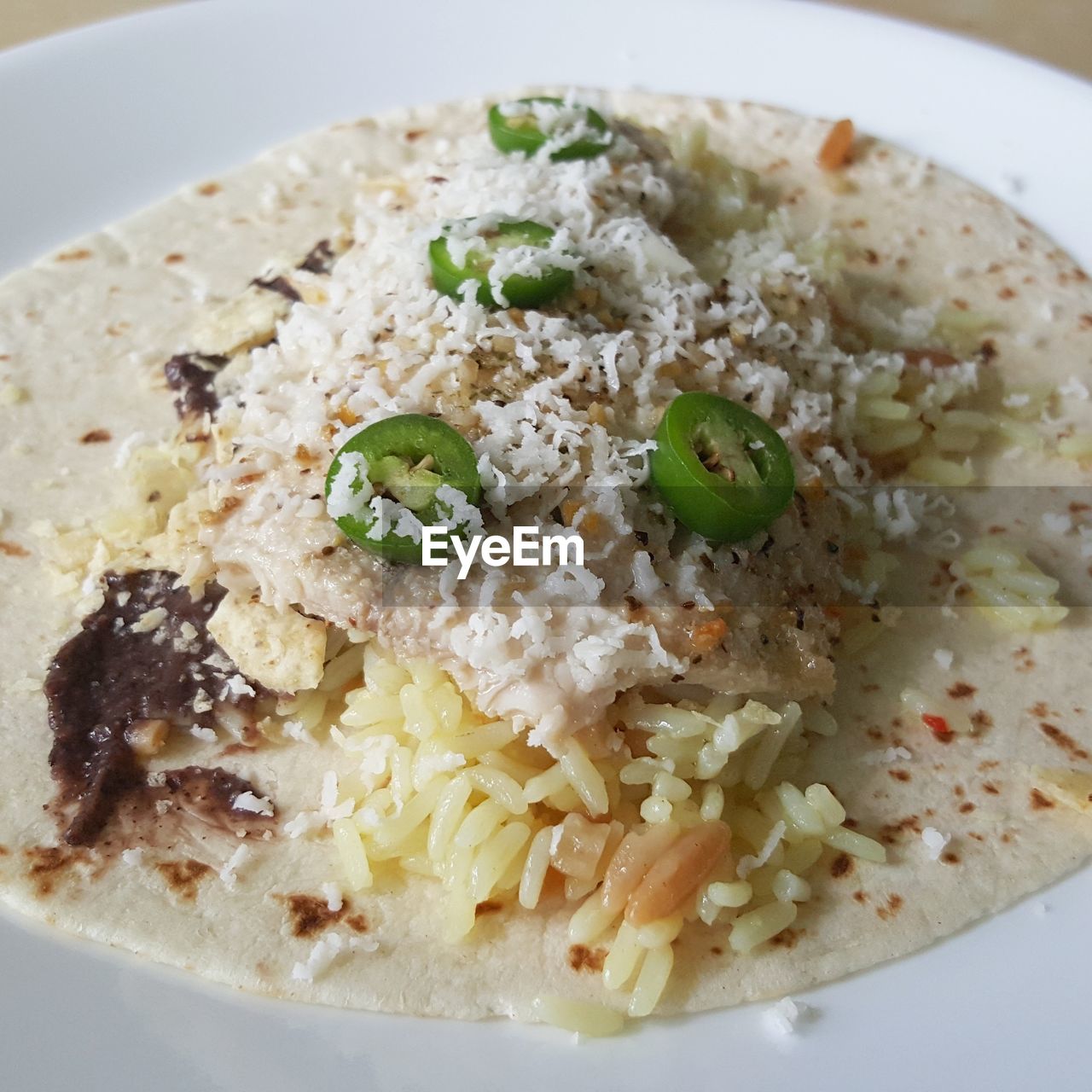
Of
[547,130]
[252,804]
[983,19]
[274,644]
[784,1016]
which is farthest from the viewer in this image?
[983,19]

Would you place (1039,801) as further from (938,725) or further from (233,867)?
(233,867)

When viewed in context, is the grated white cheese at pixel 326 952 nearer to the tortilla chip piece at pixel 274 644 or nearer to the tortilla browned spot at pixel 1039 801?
the tortilla chip piece at pixel 274 644

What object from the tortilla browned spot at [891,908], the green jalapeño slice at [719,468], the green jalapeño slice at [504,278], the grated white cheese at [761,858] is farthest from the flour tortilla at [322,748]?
the green jalapeño slice at [504,278]

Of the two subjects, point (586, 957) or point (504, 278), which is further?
point (504, 278)

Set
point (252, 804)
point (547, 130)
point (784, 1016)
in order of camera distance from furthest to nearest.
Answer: point (547, 130) < point (252, 804) < point (784, 1016)

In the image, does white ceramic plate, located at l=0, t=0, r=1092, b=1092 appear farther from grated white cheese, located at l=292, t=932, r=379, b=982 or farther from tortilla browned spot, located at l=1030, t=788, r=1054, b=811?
tortilla browned spot, located at l=1030, t=788, r=1054, b=811

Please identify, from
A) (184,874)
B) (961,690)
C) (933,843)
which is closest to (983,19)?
(961,690)

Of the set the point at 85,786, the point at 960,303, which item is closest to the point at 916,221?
the point at 960,303
